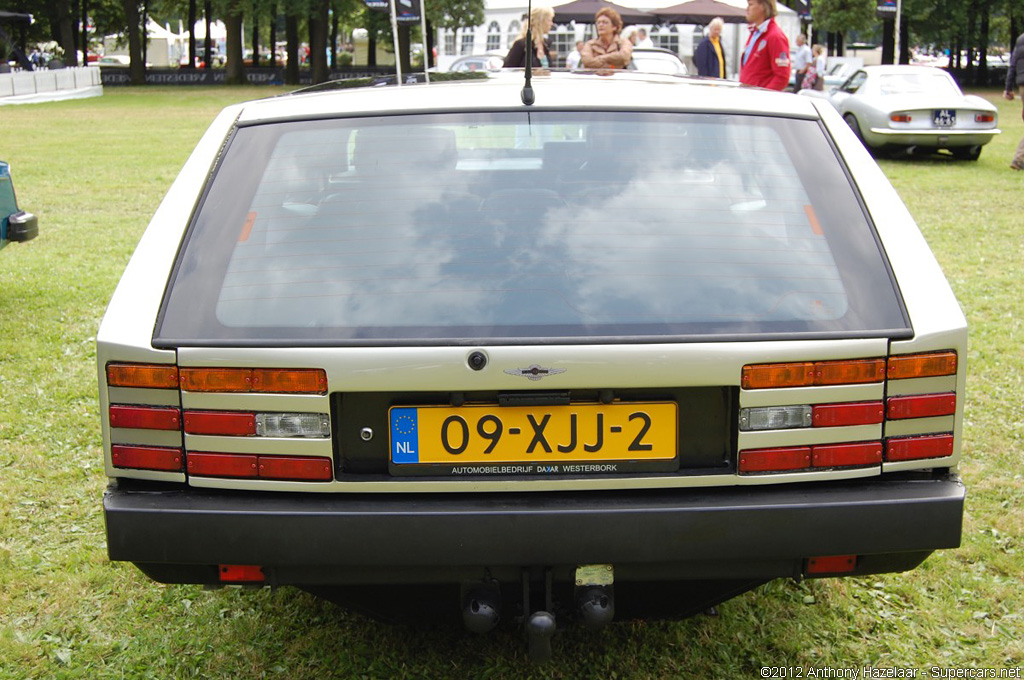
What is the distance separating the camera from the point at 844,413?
2477mm

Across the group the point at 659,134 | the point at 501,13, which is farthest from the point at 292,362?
the point at 501,13

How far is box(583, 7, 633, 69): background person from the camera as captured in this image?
10.3 m

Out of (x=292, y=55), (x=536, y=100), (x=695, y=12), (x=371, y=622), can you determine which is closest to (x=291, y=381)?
(x=536, y=100)

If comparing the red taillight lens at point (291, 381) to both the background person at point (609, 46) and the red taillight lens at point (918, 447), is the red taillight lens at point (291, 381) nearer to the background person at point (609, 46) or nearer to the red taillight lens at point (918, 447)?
the red taillight lens at point (918, 447)

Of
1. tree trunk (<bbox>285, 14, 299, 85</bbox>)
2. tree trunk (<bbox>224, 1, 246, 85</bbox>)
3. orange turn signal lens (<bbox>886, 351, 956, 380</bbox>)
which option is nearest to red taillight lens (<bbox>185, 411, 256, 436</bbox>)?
orange turn signal lens (<bbox>886, 351, 956, 380</bbox>)

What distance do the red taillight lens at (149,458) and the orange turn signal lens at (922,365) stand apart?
5.34 ft

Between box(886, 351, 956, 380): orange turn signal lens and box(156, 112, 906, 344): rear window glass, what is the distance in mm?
92

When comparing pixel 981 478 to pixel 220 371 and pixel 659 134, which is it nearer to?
pixel 659 134

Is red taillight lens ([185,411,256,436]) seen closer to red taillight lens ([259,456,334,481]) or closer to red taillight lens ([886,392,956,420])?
red taillight lens ([259,456,334,481])

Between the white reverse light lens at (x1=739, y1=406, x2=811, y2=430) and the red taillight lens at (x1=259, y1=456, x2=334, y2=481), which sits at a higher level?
the white reverse light lens at (x1=739, y1=406, x2=811, y2=430)

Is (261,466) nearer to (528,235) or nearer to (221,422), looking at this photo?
(221,422)

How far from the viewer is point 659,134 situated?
281cm

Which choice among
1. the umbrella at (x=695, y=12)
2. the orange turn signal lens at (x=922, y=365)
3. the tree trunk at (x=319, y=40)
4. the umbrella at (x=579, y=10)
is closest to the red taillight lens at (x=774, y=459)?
the orange turn signal lens at (x=922, y=365)

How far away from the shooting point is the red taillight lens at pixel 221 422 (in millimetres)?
2463
